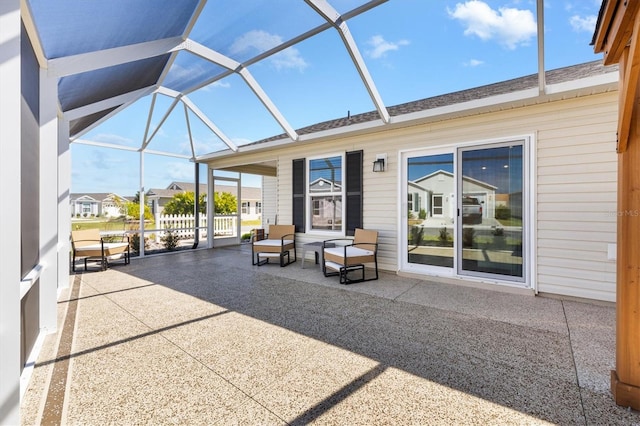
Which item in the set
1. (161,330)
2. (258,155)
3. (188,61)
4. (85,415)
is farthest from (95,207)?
(85,415)

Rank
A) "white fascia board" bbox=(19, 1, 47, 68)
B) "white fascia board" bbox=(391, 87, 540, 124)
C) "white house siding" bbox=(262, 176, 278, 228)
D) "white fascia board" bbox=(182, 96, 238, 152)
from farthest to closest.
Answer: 1. "white house siding" bbox=(262, 176, 278, 228)
2. "white fascia board" bbox=(182, 96, 238, 152)
3. "white fascia board" bbox=(391, 87, 540, 124)
4. "white fascia board" bbox=(19, 1, 47, 68)

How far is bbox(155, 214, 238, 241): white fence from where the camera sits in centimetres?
832

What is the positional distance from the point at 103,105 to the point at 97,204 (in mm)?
4325

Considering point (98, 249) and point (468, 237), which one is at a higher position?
point (468, 237)

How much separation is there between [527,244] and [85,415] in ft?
17.3

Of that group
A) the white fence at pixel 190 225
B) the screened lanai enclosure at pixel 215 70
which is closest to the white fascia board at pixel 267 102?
the screened lanai enclosure at pixel 215 70

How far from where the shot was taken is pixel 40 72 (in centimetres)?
289

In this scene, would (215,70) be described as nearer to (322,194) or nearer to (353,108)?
(353,108)

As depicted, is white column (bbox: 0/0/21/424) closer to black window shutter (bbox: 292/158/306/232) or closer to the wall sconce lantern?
the wall sconce lantern

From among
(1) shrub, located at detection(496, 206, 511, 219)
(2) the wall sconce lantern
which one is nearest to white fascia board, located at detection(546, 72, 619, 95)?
(1) shrub, located at detection(496, 206, 511, 219)

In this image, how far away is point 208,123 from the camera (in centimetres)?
709

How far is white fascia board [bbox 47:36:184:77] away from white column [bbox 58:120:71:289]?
1.75m

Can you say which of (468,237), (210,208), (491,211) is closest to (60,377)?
(468,237)

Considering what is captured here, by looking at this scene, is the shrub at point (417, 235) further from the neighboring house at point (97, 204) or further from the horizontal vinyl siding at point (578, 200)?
the neighboring house at point (97, 204)
